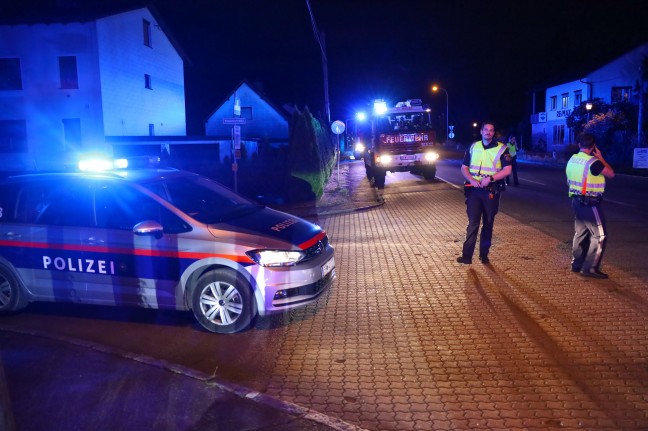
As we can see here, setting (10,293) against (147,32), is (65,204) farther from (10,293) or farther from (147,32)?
(147,32)

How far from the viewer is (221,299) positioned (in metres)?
5.78

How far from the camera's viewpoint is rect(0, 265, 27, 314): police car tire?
639 cm

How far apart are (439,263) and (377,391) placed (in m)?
4.49

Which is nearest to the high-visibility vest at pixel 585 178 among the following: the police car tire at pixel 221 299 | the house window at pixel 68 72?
the police car tire at pixel 221 299

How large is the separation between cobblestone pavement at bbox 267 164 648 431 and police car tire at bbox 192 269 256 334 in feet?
1.72

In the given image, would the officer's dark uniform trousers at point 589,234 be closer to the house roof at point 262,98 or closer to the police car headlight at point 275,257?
the police car headlight at point 275,257

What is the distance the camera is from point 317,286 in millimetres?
5988

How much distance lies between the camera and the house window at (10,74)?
94.8 ft

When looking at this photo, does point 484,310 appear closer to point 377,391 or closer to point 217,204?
point 377,391

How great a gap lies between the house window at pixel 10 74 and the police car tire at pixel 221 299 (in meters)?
27.9

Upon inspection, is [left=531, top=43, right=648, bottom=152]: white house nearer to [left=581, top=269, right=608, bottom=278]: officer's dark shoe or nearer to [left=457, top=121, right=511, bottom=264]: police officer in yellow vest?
[left=457, top=121, right=511, bottom=264]: police officer in yellow vest

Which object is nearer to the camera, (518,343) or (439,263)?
(518,343)

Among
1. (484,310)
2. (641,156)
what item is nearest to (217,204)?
(484,310)

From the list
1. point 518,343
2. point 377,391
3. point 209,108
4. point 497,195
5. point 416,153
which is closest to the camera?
point 377,391
